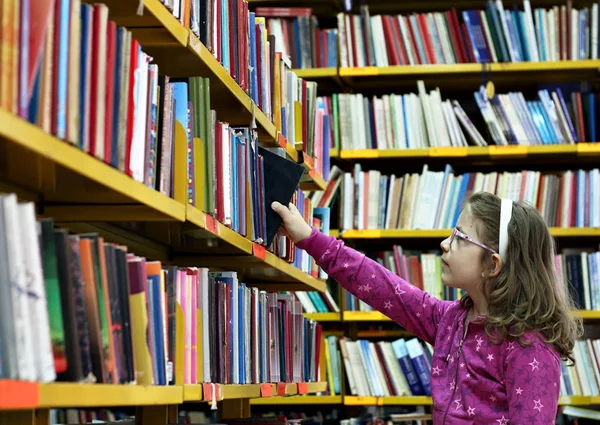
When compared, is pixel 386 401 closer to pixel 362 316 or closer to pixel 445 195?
pixel 362 316

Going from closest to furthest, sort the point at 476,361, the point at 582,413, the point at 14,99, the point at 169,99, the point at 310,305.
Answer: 1. the point at 14,99
2. the point at 169,99
3. the point at 476,361
4. the point at 582,413
5. the point at 310,305

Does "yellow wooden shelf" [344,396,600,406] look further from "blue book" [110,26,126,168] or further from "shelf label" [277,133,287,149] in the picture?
"blue book" [110,26,126,168]

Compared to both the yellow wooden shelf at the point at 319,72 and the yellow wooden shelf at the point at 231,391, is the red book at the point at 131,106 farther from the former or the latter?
the yellow wooden shelf at the point at 319,72

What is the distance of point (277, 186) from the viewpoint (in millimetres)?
2404

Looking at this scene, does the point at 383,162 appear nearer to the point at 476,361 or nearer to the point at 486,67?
the point at 486,67

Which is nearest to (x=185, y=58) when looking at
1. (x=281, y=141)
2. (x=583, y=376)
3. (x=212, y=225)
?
(x=212, y=225)

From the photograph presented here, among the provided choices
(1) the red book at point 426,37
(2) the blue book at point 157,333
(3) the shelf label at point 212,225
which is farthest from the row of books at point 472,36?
(2) the blue book at point 157,333

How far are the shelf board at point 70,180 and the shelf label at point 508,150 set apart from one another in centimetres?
274

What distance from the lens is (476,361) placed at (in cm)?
231

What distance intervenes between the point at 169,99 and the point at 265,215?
0.69 meters

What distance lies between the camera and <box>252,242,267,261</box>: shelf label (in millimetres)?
2297

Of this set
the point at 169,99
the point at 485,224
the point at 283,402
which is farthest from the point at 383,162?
the point at 169,99

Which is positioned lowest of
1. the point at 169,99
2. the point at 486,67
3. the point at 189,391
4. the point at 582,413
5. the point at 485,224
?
the point at 582,413

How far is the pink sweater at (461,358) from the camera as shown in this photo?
86.4 inches
